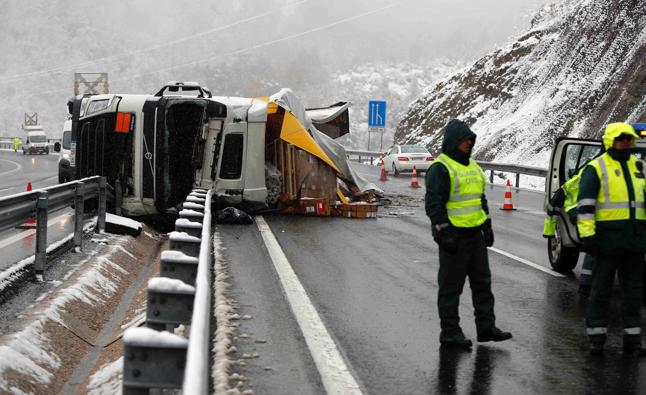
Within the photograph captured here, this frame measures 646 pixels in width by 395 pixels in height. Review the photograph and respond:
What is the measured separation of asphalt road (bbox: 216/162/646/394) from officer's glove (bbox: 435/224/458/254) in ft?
2.60

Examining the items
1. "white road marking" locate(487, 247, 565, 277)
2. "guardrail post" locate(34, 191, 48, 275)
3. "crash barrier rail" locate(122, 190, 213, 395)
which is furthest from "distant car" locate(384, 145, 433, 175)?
"crash barrier rail" locate(122, 190, 213, 395)

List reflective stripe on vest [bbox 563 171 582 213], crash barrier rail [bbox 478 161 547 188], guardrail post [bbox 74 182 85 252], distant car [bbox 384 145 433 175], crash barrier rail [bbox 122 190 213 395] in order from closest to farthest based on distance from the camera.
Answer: crash barrier rail [bbox 122 190 213 395], reflective stripe on vest [bbox 563 171 582 213], guardrail post [bbox 74 182 85 252], crash barrier rail [bbox 478 161 547 188], distant car [bbox 384 145 433 175]

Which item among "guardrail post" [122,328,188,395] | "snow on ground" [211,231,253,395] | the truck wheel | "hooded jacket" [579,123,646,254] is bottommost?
"snow on ground" [211,231,253,395]

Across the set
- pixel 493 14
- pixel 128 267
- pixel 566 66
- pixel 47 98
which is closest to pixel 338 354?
Answer: pixel 128 267

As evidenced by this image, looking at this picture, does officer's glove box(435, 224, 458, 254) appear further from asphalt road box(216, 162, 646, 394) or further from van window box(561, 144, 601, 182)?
van window box(561, 144, 601, 182)

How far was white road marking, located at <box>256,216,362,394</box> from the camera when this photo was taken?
5.69 m

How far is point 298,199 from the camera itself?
57.3 ft

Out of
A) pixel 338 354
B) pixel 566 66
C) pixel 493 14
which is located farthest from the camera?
pixel 493 14

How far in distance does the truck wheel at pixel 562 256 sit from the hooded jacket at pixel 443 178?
395 centimetres

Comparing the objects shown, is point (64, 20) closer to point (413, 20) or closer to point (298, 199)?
point (413, 20)

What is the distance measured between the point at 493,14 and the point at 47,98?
63720 millimetres

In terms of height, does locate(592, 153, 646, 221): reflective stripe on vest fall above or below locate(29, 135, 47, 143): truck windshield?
below

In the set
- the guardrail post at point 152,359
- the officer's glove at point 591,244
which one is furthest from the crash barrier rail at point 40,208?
the officer's glove at point 591,244

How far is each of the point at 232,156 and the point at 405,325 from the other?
30.7ft
